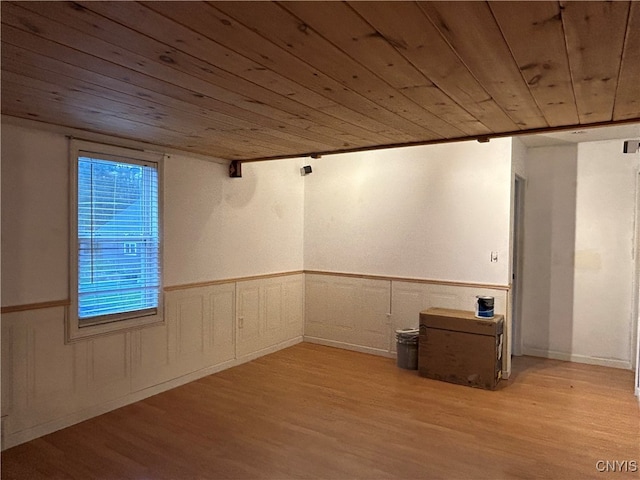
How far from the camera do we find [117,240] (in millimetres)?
3572

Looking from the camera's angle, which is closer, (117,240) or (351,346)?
(117,240)

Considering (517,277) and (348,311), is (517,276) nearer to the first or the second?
(517,277)

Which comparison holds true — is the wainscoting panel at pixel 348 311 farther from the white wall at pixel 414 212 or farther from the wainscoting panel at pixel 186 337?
the wainscoting panel at pixel 186 337

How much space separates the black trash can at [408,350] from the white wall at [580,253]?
1.62 m

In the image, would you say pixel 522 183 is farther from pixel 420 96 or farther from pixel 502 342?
pixel 420 96

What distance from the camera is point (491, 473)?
262 centimetres

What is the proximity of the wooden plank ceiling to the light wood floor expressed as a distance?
2.13 meters

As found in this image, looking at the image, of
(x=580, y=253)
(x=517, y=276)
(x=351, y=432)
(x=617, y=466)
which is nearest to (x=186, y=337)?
(x=351, y=432)

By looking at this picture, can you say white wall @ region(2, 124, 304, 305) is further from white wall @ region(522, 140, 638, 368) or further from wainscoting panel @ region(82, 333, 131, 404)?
white wall @ region(522, 140, 638, 368)

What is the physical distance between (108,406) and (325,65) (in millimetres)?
3171

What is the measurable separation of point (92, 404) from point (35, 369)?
0.57m

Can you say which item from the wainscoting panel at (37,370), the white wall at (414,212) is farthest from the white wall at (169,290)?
the white wall at (414,212)

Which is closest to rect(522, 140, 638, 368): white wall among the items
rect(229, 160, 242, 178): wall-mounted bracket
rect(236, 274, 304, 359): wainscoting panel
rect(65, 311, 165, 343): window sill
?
rect(236, 274, 304, 359): wainscoting panel

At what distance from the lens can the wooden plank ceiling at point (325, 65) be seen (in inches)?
54.2
